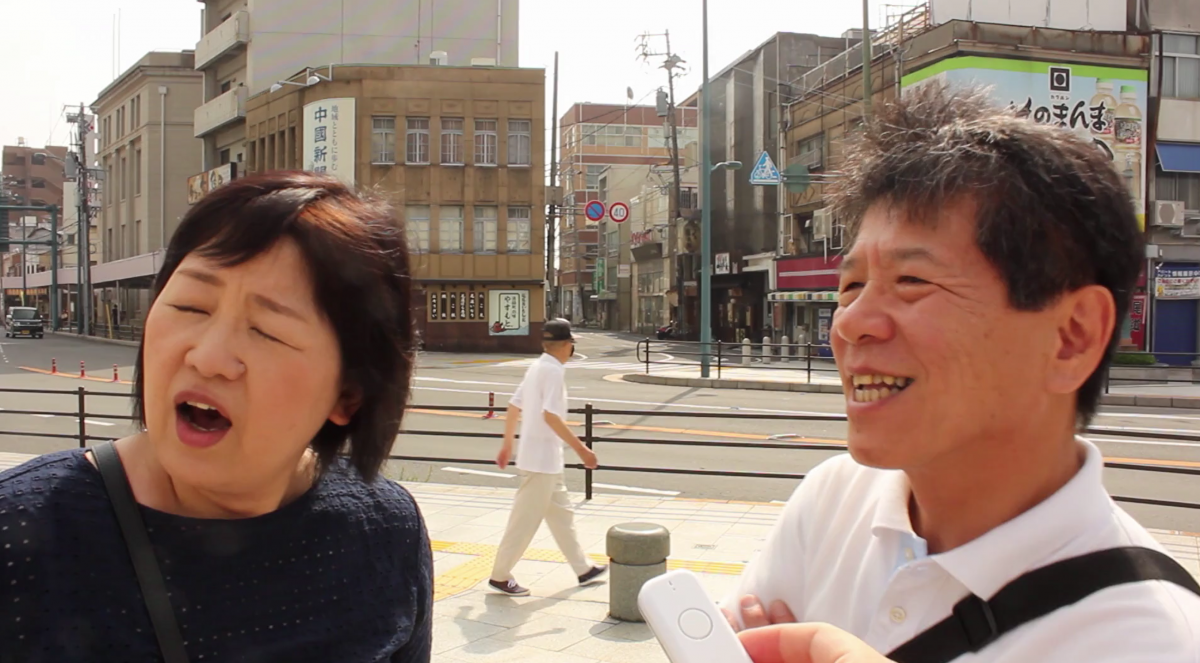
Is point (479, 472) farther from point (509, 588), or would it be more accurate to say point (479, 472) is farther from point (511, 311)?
point (511, 311)

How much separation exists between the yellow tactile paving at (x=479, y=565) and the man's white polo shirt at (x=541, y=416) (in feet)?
2.83

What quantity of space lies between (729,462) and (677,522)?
3.54 meters

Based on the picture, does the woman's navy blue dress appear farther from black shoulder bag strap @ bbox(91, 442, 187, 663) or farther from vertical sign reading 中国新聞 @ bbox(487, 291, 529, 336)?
vertical sign reading 中国新聞 @ bbox(487, 291, 529, 336)

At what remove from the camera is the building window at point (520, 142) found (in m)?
37.2

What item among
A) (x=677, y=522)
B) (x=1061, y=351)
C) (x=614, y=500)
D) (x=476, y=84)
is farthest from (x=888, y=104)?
(x=476, y=84)

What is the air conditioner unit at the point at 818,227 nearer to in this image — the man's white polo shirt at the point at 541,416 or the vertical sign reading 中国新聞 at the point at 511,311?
the vertical sign reading 中国新聞 at the point at 511,311

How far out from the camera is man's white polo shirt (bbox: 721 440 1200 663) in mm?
1072

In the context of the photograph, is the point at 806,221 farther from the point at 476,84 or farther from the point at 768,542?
the point at 768,542

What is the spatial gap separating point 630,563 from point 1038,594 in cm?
428

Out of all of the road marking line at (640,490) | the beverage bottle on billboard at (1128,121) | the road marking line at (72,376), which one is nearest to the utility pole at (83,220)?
the road marking line at (72,376)

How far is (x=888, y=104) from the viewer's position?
1470mm

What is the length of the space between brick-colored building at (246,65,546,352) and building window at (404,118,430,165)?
0.04 m

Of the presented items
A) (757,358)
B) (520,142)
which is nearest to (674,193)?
(520,142)

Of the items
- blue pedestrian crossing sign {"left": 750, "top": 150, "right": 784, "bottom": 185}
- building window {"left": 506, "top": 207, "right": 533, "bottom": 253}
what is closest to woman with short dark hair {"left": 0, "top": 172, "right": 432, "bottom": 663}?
blue pedestrian crossing sign {"left": 750, "top": 150, "right": 784, "bottom": 185}
